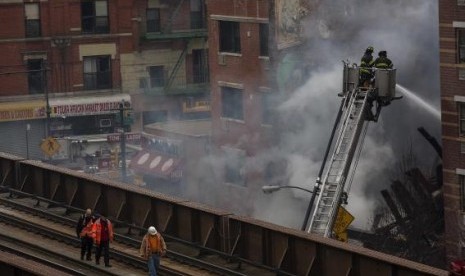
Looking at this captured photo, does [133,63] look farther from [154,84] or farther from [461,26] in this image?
[461,26]

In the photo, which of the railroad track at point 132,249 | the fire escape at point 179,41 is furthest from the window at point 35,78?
the railroad track at point 132,249

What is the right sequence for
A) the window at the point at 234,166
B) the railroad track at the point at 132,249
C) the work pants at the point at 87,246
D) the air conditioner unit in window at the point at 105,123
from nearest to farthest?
the railroad track at the point at 132,249, the work pants at the point at 87,246, the window at the point at 234,166, the air conditioner unit in window at the point at 105,123

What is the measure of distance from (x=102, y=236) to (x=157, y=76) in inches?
1684

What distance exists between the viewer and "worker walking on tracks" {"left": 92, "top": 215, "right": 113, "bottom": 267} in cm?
2411

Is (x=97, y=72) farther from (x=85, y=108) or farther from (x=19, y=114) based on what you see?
(x=19, y=114)

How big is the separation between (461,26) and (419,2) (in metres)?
6.45

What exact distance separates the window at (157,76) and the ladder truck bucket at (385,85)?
37.5 metres

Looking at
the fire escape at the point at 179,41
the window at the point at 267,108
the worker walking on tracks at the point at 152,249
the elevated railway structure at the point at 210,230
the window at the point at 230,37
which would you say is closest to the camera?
the elevated railway structure at the point at 210,230

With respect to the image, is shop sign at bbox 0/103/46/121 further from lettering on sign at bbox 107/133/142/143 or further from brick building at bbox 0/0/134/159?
lettering on sign at bbox 107/133/142/143

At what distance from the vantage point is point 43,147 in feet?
170

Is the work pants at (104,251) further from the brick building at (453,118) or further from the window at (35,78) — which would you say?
the window at (35,78)

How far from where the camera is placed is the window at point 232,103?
49.5 m

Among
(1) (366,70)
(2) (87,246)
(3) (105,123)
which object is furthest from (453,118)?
(3) (105,123)

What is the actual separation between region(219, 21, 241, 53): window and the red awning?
6460mm
